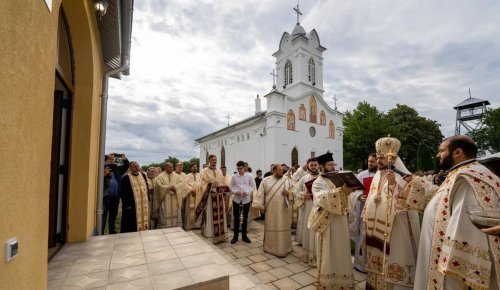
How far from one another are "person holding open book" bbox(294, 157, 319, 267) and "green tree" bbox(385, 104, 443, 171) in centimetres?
3011

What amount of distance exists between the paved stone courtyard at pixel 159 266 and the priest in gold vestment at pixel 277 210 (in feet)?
0.99

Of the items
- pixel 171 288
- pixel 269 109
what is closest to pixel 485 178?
pixel 171 288

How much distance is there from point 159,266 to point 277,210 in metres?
3.05

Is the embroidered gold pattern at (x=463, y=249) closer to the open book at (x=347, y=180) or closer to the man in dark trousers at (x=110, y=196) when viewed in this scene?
the open book at (x=347, y=180)

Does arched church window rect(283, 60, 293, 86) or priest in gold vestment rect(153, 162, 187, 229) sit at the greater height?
arched church window rect(283, 60, 293, 86)

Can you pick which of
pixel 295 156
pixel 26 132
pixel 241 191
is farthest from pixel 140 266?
pixel 295 156

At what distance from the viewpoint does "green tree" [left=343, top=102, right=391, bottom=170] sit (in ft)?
89.5

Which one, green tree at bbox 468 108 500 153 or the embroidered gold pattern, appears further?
green tree at bbox 468 108 500 153

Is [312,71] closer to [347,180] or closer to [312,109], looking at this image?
[312,109]

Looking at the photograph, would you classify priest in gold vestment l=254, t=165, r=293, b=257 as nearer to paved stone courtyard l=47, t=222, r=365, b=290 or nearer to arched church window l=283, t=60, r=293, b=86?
paved stone courtyard l=47, t=222, r=365, b=290

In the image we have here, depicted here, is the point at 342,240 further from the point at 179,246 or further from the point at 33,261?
the point at 33,261

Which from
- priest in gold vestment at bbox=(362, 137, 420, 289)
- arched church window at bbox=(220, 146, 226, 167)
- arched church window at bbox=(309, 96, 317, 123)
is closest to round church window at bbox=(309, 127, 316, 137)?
arched church window at bbox=(309, 96, 317, 123)

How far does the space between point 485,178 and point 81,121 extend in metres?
5.32

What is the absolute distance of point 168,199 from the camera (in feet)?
23.6
